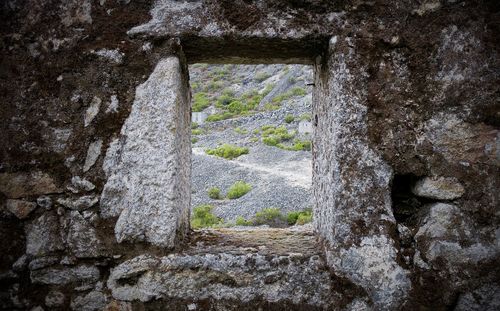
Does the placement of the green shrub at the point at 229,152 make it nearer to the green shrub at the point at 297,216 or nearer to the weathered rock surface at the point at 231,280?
the green shrub at the point at 297,216

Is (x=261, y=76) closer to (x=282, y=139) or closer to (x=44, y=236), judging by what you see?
(x=282, y=139)

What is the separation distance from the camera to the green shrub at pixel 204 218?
6.17 m

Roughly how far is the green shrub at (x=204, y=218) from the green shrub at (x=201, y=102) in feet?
60.8

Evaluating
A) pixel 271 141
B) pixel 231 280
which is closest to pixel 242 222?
pixel 231 280

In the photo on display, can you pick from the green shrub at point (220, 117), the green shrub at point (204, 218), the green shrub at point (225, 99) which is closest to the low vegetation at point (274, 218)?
the green shrub at point (204, 218)

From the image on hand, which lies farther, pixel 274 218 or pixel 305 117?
pixel 305 117

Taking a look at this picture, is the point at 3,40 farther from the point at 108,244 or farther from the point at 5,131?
the point at 108,244

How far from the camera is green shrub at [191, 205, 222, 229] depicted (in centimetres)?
617

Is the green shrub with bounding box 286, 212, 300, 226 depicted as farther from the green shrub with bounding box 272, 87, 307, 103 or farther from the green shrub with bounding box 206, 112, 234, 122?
the green shrub with bounding box 272, 87, 307, 103

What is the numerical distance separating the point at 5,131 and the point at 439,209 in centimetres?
207

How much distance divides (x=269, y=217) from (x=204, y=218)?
4.17 feet

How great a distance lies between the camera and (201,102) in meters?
26.0

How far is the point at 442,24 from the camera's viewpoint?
5.99 ft

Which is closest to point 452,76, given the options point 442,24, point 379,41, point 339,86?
point 442,24
